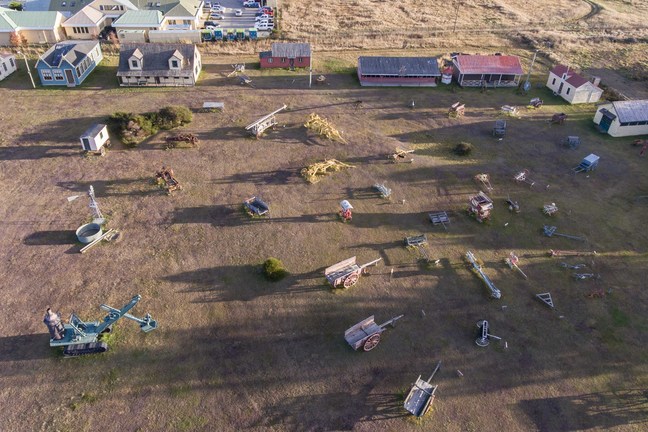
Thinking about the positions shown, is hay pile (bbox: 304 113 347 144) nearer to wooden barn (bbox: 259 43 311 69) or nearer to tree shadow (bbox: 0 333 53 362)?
wooden barn (bbox: 259 43 311 69)

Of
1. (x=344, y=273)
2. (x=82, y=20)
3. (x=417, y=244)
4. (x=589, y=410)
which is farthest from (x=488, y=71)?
(x=82, y=20)

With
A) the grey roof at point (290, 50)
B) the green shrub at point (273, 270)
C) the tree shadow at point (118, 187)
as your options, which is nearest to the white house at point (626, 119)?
the grey roof at point (290, 50)

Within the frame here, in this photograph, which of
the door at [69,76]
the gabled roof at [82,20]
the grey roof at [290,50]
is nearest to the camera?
the door at [69,76]

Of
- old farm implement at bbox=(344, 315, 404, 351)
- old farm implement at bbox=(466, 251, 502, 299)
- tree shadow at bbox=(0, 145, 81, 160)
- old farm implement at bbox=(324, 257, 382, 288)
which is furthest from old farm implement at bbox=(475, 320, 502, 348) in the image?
tree shadow at bbox=(0, 145, 81, 160)

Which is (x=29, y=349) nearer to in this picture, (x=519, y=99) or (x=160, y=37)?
(x=160, y=37)

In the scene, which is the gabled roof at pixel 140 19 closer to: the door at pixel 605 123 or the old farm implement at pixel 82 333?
the old farm implement at pixel 82 333
